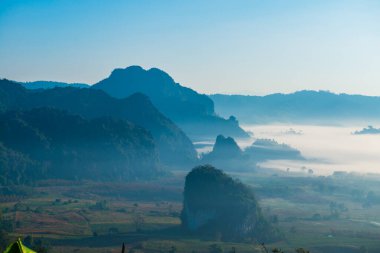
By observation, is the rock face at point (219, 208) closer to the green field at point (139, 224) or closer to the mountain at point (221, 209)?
the mountain at point (221, 209)

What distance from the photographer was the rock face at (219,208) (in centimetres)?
13988

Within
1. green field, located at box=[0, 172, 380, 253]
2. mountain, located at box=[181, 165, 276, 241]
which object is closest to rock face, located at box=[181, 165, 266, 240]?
mountain, located at box=[181, 165, 276, 241]

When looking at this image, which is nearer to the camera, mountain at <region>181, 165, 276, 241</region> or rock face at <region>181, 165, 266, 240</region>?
mountain at <region>181, 165, 276, 241</region>

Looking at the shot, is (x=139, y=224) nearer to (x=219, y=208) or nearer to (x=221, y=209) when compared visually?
(x=219, y=208)

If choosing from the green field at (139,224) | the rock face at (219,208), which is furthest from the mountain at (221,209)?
the green field at (139,224)

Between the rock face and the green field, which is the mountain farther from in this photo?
the green field

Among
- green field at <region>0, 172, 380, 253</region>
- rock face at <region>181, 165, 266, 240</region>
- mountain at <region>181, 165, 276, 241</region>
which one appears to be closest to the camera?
green field at <region>0, 172, 380, 253</region>

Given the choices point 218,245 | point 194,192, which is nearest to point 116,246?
point 218,245

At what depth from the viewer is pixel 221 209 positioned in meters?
144

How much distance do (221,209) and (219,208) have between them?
673 mm

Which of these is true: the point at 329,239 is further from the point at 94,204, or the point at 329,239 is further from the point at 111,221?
the point at 94,204

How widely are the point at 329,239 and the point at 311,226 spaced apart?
917 inches

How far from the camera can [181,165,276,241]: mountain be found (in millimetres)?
139500

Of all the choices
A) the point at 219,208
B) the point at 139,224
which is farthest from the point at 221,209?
the point at 139,224
